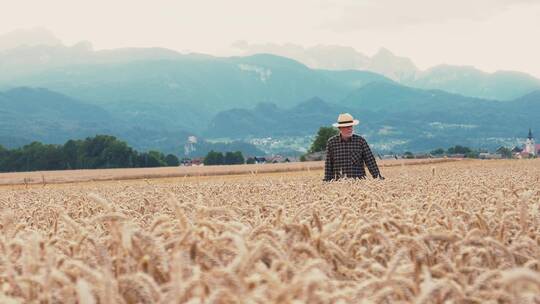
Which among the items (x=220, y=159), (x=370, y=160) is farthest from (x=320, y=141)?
(x=370, y=160)

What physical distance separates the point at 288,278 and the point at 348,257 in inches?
29.3

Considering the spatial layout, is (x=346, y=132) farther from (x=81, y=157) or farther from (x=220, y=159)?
(x=220, y=159)

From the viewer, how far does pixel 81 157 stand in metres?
139

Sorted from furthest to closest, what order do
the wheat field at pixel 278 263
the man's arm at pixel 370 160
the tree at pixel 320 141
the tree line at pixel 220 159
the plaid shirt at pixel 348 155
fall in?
the tree line at pixel 220 159, the tree at pixel 320 141, the plaid shirt at pixel 348 155, the man's arm at pixel 370 160, the wheat field at pixel 278 263

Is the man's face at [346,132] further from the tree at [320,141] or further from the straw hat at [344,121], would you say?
the tree at [320,141]

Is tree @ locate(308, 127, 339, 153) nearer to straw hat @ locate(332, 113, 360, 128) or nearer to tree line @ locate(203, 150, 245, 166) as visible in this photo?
tree line @ locate(203, 150, 245, 166)

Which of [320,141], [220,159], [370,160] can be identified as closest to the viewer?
[370,160]

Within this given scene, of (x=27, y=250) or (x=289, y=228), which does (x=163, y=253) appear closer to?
(x=27, y=250)

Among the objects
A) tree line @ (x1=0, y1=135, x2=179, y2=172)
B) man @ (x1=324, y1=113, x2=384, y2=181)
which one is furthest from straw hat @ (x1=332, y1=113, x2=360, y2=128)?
tree line @ (x1=0, y1=135, x2=179, y2=172)

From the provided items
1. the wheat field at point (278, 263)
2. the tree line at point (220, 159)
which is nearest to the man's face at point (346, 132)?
the wheat field at point (278, 263)

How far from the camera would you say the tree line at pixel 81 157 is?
136 metres

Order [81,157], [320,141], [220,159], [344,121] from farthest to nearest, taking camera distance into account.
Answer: [220,159] < [81,157] < [320,141] < [344,121]

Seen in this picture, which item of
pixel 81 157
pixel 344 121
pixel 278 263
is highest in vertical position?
pixel 81 157

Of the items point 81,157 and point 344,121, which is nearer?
point 344,121
